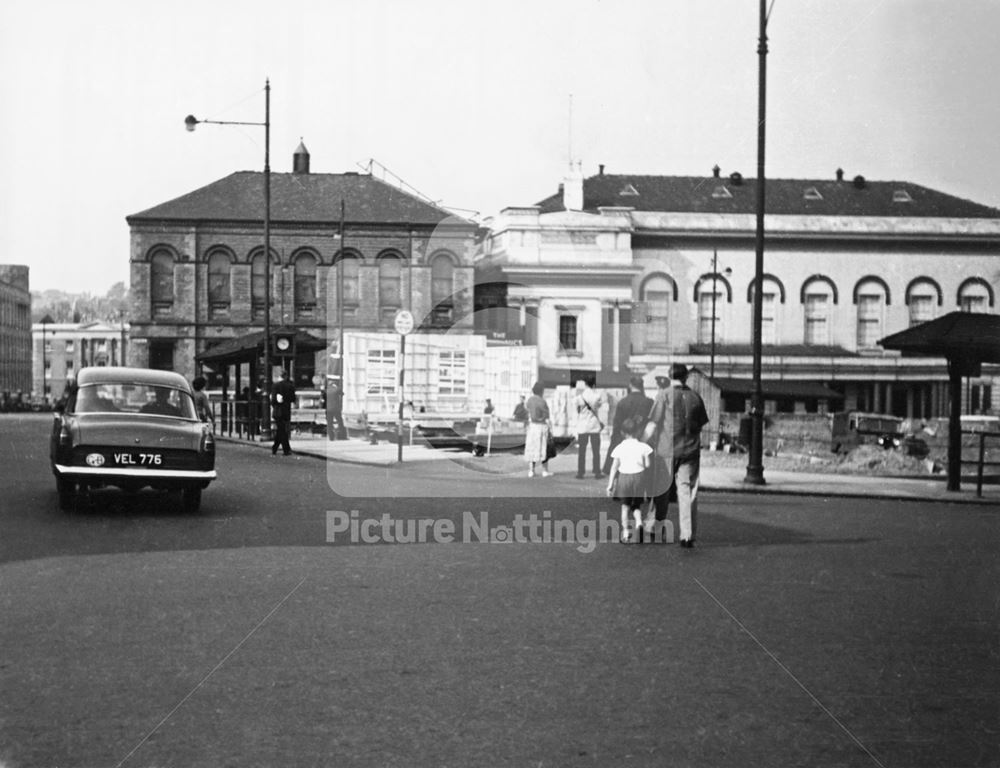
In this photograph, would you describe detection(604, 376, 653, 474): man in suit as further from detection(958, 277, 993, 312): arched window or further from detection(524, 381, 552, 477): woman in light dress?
detection(958, 277, 993, 312): arched window

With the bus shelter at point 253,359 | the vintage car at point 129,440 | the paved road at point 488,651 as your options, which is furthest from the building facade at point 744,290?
the paved road at point 488,651

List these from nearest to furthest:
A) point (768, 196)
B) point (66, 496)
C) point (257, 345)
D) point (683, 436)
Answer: point (683, 436), point (66, 496), point (257, 345), point (768, 196)

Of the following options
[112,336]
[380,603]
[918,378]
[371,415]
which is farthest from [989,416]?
[112,336]

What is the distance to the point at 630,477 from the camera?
12.5 meters

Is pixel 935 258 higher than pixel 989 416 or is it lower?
higher

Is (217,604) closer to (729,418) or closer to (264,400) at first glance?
(264,400)

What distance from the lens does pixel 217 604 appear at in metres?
8.99

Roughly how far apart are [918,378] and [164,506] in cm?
3425

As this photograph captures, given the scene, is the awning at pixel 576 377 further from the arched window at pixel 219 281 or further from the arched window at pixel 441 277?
the arched window at pixel 219 281

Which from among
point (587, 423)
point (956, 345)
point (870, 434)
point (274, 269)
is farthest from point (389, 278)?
point (956, 345)

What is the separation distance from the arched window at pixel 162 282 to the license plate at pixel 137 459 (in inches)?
2217

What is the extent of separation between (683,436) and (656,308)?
29.9 m

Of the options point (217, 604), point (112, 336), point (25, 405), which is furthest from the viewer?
point (112, 336)

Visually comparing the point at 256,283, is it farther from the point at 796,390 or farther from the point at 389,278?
the point at 796,390
